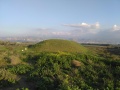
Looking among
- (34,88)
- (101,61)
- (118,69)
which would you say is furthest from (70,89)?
(101,61)

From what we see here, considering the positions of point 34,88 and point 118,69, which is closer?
point 34,88

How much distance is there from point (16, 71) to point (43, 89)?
4.83m

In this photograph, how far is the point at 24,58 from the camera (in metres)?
22.6

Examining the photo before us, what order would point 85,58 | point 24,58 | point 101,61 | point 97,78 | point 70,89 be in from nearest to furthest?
1. point 70,89
2. point 97,78
3. point 101,61
4. point 85,58
5. point 24,58

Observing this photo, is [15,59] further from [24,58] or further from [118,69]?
[118,69]

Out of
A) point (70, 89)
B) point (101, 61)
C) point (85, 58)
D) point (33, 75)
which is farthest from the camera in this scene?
point (85, 58)

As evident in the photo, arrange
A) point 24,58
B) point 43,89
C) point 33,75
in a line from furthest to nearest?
point 24,58
point 33,75
point 43,89

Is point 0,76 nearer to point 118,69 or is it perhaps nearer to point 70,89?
point 70,89

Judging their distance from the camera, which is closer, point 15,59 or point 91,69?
point 91,69

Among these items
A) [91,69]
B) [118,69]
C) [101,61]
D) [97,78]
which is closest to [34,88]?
[97,78]

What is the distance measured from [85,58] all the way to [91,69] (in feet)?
16.6

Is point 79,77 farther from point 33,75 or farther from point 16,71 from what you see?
point 16,71

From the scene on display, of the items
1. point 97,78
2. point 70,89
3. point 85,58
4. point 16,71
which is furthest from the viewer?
point 85,58

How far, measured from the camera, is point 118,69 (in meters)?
15.1
